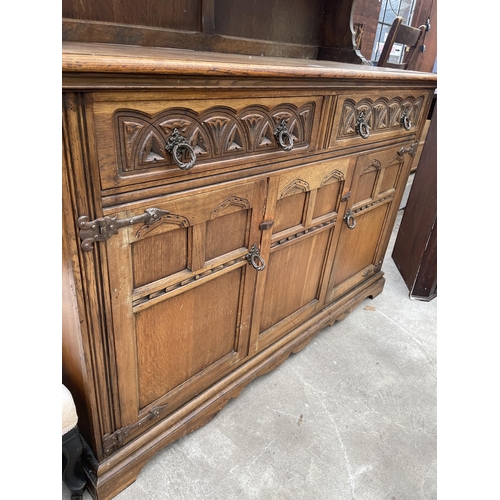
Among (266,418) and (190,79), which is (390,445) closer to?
(266,418)

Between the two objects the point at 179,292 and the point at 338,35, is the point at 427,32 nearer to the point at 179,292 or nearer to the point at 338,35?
the point at 338,35

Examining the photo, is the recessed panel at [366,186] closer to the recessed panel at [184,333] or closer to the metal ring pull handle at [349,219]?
the metal ring pull handle at [349,219]

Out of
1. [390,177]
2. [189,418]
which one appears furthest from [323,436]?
[390,177]

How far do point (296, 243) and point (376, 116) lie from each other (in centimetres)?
54

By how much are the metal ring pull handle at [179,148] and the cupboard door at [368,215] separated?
800mm

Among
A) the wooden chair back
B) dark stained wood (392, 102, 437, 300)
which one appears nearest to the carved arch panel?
dark stained wood (392, 102, 437, 300)

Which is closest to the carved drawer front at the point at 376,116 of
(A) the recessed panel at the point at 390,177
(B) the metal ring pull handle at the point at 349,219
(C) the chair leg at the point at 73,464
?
(A) the recessed panel at the point at 390,177

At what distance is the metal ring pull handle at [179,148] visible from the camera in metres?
0.79

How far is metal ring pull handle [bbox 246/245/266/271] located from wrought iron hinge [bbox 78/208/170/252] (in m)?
0.41

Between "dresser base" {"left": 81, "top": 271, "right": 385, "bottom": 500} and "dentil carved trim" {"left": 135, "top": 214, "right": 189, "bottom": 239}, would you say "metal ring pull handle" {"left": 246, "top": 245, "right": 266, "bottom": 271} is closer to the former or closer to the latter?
"dentil carved trim" {"left": 135, "top": 214, "right": 189, "bottom": 239}

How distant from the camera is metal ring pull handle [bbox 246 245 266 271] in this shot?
1141mm

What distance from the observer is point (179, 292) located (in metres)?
0.99

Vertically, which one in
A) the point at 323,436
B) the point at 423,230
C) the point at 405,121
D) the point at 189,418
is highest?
the point at 405,121

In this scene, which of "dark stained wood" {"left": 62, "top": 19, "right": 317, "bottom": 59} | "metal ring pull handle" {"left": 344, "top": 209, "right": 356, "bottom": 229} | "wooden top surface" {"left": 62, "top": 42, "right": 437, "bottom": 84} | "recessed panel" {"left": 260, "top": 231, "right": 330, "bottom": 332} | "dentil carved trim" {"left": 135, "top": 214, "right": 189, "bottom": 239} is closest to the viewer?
"wooden top surface" {"left": 62, "top": 42, "right": 437, "bottom": 84}
